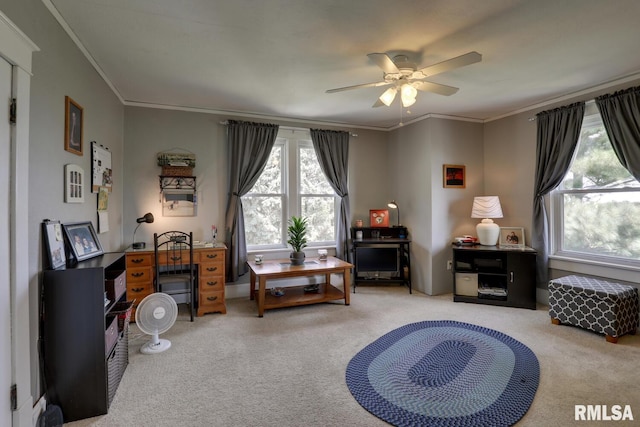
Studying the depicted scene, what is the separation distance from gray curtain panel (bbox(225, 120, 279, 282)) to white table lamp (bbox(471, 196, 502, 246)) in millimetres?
3028

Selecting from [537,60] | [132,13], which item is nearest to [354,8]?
[132,13]

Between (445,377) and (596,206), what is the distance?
111 inches

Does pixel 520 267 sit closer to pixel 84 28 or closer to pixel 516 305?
pixel 516 305

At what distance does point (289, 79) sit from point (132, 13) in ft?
4.70

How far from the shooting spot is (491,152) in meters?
4.59

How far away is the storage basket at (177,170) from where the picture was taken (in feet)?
13.0

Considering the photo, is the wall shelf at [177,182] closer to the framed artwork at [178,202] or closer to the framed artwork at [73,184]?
the framed artwork at [178,202]

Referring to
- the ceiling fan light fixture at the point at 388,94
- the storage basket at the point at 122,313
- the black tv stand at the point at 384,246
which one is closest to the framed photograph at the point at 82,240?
the storage basket at the point at 122,313

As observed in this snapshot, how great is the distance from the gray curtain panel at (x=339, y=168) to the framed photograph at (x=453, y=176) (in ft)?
4.68

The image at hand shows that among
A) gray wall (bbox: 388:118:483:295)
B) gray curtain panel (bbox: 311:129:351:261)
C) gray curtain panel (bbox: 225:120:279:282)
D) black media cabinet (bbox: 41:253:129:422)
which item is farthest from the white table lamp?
black media cabinet (bbox: 41:253:129:422)

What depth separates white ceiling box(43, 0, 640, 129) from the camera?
2.04 m

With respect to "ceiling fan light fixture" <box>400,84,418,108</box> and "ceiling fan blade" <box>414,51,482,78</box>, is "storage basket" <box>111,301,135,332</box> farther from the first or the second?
"ceiling fan blade" <box>414,51,482,78</box>

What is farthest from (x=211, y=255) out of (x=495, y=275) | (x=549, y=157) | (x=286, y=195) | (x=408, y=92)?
(x=549, y=157)

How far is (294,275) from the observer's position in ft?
12.2
